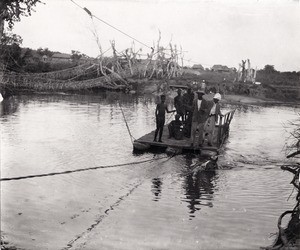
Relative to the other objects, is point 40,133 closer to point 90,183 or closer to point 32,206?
point 90,183

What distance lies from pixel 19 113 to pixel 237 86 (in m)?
36.6

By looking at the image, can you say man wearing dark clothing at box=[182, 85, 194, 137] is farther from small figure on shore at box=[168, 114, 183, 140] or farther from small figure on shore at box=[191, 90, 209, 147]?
small figure on shore at box=[191, 90, 209, 147]

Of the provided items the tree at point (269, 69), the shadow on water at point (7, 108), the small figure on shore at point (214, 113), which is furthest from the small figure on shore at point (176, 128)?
the tree at point (269, 69)

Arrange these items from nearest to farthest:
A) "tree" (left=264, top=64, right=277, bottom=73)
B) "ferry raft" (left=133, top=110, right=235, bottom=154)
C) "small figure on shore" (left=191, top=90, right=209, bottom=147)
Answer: "small figure on shore" (left=191, top=90, right=209, bottom=147) < "ferry raft" (left=133, top=110, right=235, bottom=154) < "tree" (left=264, top=64, right=277, bottom=73)

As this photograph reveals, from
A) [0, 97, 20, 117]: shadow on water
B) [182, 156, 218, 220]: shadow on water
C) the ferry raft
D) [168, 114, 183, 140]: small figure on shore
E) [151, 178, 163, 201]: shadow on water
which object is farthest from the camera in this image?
[0, 97, 20, 117]: shadow on water

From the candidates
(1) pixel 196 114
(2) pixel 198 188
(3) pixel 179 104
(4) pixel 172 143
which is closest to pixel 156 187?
(2) pixel 198 188

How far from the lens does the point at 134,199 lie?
7.54m

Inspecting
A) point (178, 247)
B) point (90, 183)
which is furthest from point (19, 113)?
point (178, 247)

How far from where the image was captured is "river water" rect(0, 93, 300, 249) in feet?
18.8

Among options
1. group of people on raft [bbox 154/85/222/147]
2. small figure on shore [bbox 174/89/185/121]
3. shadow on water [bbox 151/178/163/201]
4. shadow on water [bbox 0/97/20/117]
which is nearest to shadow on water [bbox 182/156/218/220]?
shadow on water [bbox 151/178/163/201]

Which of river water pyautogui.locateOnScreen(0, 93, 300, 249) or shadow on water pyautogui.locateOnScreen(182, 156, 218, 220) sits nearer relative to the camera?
river water pyautogui.locateOnScreen(0, 93, 300, 249)

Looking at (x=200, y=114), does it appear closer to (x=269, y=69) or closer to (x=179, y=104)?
(x=179, y=104)

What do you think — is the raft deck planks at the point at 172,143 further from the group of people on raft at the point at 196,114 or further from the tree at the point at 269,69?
the tree at the point at 269,69

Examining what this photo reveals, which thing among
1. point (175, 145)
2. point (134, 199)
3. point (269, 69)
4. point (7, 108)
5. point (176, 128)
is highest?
point (269, 69)
